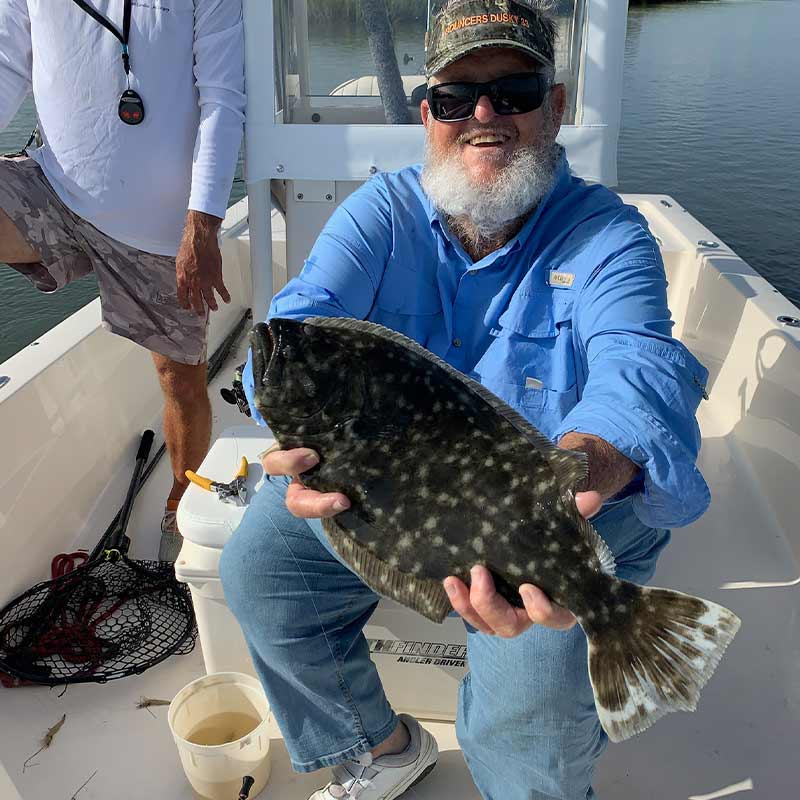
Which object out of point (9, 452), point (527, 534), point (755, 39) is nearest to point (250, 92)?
point (9, 452)

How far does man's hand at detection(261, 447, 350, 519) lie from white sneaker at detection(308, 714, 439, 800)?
3.29 ft

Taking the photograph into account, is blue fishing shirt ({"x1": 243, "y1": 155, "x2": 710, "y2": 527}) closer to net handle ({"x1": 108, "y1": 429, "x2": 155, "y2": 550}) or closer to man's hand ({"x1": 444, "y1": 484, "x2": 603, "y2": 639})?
man's hand ({"x1": 444, "y1": 484, "x2": 603, "y2": 639})

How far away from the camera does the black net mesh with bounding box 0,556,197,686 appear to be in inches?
112

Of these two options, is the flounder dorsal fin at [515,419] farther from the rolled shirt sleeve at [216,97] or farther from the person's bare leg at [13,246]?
the person's bare leg at [13,246]

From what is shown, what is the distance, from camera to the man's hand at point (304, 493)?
1648 millimetres

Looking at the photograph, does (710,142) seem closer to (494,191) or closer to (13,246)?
(494,191)

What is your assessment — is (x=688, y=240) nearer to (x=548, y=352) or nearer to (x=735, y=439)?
(x=735, y=439)

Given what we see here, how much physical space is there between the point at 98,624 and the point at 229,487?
109 cm

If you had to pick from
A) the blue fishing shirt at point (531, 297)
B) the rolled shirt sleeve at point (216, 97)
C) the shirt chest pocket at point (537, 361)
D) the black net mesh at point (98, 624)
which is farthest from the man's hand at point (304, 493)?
the rolled shirt sleeve at point (216, 97)

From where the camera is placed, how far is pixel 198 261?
3094 millimetres

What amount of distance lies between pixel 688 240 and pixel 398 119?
99.1 inches

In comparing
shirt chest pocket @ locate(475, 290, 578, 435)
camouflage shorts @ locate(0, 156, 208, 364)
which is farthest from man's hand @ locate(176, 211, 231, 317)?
shirt chest pocket @ locate(475, 290, 578, 435)

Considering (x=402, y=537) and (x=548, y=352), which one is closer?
(x=402, y=537)

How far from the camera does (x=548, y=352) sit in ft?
7.63
